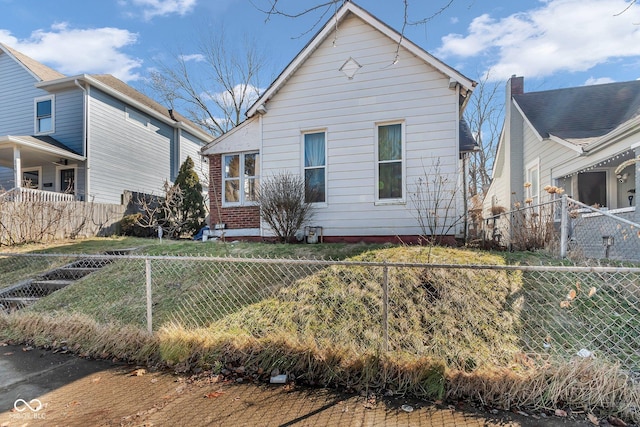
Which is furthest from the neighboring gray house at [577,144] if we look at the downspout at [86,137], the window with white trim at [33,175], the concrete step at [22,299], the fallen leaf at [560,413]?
the window with white trim at [33,175]

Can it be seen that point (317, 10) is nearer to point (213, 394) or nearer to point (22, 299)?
point (213, 394)

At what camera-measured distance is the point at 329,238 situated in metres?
8.66

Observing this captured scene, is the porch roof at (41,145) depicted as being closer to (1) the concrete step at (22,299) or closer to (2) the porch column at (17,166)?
(2) the porch column at (17,166)

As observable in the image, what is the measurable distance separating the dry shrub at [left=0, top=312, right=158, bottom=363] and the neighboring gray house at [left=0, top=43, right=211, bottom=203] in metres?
11.2

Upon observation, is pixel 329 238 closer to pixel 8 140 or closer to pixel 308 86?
pixel 308 86

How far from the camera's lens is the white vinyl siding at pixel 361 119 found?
7953 mm

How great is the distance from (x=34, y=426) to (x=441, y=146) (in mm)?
8110

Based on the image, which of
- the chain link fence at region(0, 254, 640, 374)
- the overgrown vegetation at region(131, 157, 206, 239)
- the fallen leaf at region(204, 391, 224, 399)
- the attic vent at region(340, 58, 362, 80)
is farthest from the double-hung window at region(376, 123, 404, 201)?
the overgrown vegetation at region(131, 157, 206, 239)

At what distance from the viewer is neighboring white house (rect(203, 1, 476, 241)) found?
7938 mm

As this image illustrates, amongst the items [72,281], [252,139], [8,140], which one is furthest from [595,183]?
[8,140]

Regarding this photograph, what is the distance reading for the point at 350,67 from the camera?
8586mm

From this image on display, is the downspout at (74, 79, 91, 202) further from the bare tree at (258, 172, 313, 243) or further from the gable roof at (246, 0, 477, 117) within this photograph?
the bare tree at (258, 172, 313, 243)

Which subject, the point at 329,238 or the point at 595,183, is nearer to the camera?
the point at 329,238

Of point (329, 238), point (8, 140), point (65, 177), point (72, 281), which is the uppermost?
point (8, 140)
